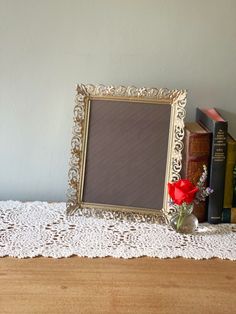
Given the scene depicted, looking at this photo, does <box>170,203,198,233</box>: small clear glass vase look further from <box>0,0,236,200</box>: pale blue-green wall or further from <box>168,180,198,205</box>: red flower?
<box>0,0,236,200</box>: pale blue-green wall

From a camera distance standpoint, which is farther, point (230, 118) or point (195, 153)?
point (230, 118)

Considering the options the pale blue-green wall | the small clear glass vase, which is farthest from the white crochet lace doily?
the pale blue-green wall

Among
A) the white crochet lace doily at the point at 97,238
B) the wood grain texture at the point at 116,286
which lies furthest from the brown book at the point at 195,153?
the wood grain texture at the point at 116,286

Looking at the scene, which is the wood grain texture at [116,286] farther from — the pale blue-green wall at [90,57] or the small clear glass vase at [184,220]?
the pale blue-green wall at [90,57]

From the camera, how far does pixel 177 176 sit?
0.94 m

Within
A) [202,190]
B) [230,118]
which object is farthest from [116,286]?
[230,118]

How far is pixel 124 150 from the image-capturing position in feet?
3.18

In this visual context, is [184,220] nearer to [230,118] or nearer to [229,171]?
[229,171]

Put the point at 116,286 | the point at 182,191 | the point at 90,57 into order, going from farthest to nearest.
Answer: the point at 90,57
the point at 182,191
the point at 116,286

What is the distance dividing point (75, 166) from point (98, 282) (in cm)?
33

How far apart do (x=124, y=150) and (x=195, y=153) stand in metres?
0.16

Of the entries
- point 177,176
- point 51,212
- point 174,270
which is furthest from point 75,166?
point 174,270

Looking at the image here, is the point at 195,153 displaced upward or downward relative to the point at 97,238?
upward

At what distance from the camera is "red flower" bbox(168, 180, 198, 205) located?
2.86 ft
